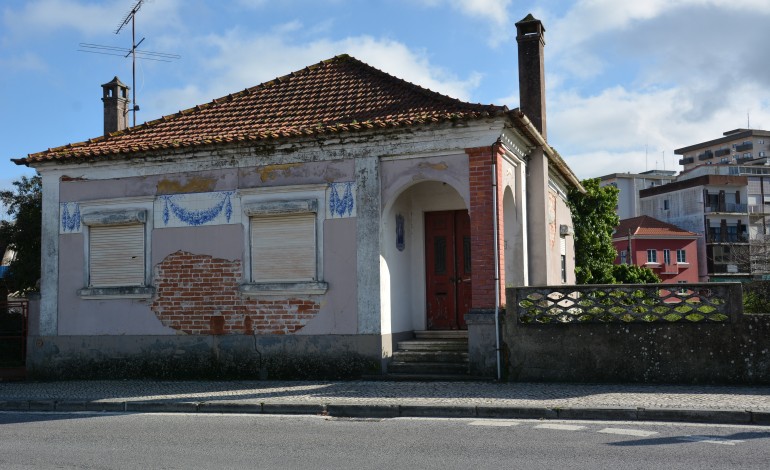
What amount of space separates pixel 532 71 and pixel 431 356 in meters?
7.32

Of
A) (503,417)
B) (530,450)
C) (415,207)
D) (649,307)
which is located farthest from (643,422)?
(415,207)

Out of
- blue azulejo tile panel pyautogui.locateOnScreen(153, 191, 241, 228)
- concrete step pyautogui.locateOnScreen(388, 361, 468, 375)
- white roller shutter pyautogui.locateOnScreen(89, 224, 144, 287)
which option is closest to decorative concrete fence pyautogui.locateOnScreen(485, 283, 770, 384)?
concrete step pyautogui.locateOnScreen(388, 361, 468, 375)

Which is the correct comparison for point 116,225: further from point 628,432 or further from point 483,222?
point 628,432

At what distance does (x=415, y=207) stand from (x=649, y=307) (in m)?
5.06

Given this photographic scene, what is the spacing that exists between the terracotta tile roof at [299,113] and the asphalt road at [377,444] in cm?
566

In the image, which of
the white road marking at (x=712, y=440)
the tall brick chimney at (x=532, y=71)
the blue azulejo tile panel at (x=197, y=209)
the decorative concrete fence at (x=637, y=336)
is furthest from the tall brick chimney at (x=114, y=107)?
the white road marking at (x=712, y=440)

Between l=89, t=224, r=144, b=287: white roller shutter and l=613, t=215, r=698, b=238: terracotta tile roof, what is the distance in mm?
50591

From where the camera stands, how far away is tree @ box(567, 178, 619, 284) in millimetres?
22766

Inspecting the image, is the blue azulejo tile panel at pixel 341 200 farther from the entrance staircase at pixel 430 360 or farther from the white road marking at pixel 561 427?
the white road marking at pixel 561 427

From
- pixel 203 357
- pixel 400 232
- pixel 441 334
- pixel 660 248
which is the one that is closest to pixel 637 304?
pixel 441 334

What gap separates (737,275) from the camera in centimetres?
6350

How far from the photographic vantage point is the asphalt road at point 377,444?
6.86 meters

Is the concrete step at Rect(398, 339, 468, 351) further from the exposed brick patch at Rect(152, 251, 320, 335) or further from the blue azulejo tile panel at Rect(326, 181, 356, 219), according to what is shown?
the blue azulejo tile panel at Rect(326, 181, 356, 219)

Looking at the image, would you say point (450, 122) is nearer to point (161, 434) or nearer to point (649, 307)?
point (649, 307)
